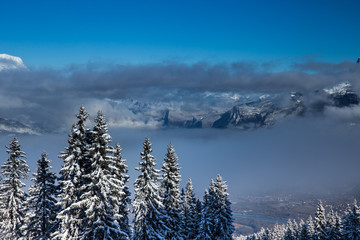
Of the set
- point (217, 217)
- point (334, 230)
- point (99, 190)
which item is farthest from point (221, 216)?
point (99, 190)

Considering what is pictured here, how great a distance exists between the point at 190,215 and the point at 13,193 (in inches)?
1251

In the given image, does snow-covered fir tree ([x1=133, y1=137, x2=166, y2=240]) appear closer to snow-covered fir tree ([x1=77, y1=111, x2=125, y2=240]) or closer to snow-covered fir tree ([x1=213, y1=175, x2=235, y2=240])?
snow-covered fir tree ([x1=77, y1=111, x2=125, y2=240])

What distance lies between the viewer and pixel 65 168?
103 feet

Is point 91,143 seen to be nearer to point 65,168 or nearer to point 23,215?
point 65,168

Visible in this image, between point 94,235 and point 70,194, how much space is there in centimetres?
486

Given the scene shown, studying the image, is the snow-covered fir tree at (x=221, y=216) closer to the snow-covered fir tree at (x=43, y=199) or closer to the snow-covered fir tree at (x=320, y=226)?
the snow-covered fir tree at (x=320, y=226)

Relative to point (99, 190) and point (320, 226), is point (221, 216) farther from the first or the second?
point (99, 190)

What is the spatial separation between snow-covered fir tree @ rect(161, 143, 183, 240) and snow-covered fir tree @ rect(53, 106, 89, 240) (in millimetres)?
15153

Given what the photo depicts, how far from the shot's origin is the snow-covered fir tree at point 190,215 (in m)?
58.5

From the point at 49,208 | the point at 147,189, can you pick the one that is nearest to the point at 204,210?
the point at 147,189

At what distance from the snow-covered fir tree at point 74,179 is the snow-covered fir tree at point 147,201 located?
9.35 metres

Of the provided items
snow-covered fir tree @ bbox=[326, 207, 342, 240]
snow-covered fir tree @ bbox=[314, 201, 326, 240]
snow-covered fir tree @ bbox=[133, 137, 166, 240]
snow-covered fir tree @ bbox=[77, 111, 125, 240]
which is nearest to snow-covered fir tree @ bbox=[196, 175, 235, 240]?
snow-covered fir tree @ bbox=[133, 137, 166, 240]

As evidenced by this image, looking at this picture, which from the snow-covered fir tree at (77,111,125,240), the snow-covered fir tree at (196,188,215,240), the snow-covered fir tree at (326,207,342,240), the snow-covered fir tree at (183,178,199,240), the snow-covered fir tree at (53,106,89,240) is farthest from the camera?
the snow-covered fir tree at (326,207,342,240)

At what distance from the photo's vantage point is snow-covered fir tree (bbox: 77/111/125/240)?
30.4 m
